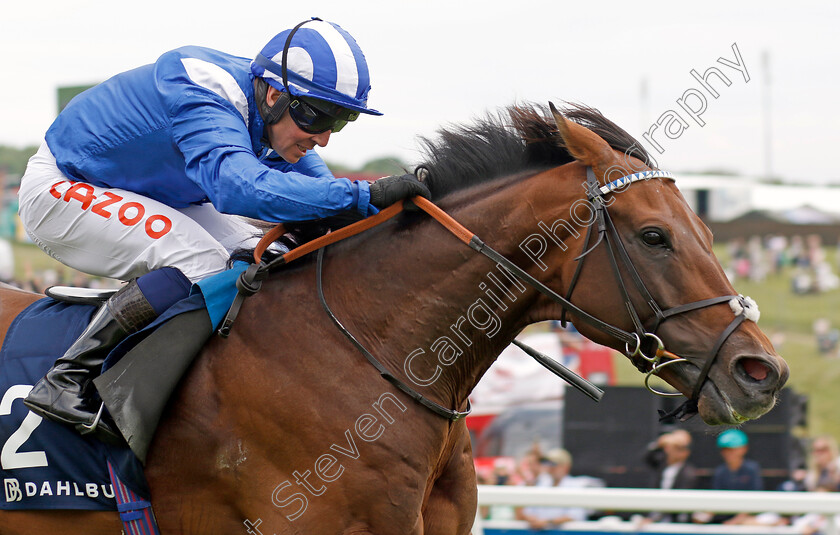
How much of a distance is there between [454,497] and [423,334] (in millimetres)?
637

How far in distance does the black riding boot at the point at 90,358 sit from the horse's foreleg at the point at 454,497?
1.07 meters

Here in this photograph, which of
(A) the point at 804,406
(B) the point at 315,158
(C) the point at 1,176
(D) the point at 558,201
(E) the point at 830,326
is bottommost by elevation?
(C) the point at 1,176

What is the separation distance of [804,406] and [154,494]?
556 cm

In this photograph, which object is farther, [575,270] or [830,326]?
[830,326]

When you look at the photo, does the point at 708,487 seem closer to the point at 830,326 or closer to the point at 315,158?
the point at 315,158

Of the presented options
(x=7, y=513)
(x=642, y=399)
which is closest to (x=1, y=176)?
(x=642, y=399)

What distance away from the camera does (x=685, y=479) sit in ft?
20.4

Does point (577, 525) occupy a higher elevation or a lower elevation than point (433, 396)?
lower

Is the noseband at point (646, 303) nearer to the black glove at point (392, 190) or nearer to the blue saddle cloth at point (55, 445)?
the black glove at point (392, 190)

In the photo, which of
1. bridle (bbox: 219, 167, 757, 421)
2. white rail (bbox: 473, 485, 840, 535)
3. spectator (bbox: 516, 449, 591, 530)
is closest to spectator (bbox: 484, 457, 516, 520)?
spectator (bbox: 516, 449, 591, 530)

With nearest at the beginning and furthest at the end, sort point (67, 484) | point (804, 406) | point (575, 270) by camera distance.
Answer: point (575, 270)
point (67, 484)
point (804, 406)

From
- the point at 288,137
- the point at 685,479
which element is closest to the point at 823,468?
the point at 685,479

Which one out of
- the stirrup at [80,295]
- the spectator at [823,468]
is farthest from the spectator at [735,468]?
the stirrup at [80,295]

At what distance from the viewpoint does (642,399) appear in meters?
6.46
